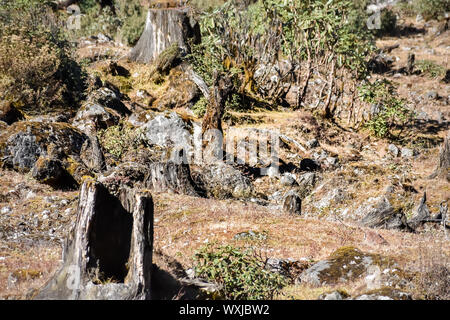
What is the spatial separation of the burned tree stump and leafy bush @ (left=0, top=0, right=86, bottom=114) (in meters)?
12.4

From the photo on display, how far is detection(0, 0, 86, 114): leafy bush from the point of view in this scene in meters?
16.3

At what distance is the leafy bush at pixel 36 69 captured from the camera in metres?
16.3

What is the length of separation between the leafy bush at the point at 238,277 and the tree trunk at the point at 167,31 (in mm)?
18154

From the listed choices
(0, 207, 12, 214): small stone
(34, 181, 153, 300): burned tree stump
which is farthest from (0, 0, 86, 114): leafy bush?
(34, 181, 153, 300): burned tree stump

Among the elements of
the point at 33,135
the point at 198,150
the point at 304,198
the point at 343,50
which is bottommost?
the point at 304,198

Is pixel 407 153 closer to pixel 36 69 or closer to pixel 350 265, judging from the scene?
pixel 350 265

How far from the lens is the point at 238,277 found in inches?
232

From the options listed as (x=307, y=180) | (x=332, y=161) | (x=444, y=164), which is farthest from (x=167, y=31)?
(x=444, y=164)

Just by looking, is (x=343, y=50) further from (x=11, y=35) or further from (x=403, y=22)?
(x=403, y=22)

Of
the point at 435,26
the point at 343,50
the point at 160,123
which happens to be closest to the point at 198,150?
the point at 160,123

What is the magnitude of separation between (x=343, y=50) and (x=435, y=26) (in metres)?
24.3

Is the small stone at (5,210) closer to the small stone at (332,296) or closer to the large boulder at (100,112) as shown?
the large boulder at (100,112)

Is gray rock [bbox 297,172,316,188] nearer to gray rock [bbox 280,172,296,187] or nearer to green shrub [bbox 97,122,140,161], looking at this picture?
gray rock [bbox 280,172,296,187]
